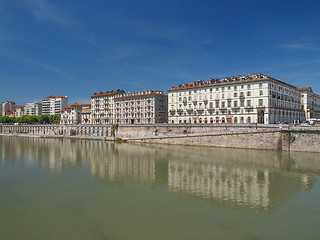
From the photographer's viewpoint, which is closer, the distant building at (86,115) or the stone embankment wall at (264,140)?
the stone embankment wall at (264,140)

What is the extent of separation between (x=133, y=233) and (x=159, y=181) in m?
12.3

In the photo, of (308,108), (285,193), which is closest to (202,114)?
(308,108)

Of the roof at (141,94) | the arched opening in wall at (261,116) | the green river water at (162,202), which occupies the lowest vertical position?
the green river water at (162,202)

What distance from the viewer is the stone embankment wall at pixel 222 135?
4634 centimetres

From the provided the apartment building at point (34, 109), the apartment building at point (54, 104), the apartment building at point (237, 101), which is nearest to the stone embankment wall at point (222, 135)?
the apartment building at point (237, 101)

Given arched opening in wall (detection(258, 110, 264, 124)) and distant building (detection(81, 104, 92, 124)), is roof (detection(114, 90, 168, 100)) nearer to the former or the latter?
distant building (detection(81, 104, 92, 124))

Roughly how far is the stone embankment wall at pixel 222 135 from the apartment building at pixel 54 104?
96765 mm

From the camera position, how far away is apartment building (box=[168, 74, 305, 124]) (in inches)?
2530

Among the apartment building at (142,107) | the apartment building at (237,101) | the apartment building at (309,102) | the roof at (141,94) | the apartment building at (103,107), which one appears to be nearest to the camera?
the apartment building at (237,101)

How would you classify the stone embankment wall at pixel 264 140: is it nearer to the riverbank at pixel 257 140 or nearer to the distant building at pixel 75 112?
the riverbank at pixel 257 140

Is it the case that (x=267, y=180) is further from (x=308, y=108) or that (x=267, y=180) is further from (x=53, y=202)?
(x=308, y=108)

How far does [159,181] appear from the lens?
1062 inches

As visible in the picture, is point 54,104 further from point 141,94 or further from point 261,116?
point 261,116

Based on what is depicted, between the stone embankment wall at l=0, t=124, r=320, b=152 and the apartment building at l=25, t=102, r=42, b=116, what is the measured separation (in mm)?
124075
